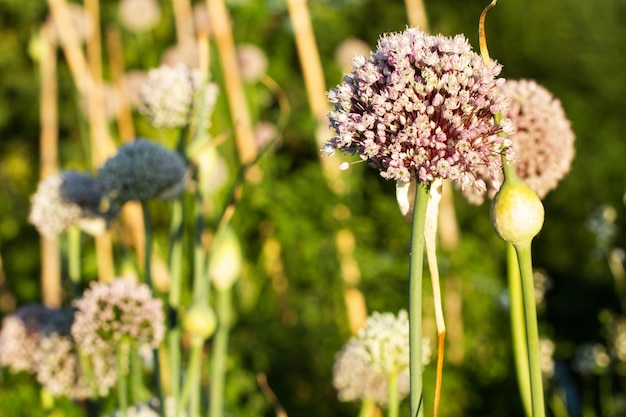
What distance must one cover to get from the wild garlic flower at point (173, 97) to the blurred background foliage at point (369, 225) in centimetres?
102

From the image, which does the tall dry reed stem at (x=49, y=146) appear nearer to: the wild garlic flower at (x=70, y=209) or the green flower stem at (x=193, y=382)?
the wild garlic flower at (x=70, y=209)

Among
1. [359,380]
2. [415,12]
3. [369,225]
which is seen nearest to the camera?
[359,380]

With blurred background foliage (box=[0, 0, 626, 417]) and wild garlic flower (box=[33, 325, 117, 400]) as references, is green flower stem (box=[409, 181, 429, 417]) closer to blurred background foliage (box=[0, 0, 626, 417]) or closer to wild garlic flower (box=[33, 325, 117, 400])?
wild garlic flower (box=[33, 325, 117, 400])

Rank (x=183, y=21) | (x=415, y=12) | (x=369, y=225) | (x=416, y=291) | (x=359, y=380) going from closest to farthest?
1. (x=416, y=291)
2. (x=359, y=380)
3. (x=369, y=225)
4. (x=415, y=12)
5. (x=183, y=21)

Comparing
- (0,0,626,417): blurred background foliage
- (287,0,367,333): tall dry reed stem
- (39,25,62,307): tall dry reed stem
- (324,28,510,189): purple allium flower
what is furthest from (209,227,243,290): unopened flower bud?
(39,25,62,307): tall dry reed stem

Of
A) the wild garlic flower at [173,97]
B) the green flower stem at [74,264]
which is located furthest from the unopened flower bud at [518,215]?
the green flower stem at [74,264]

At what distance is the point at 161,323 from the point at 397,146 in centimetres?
54

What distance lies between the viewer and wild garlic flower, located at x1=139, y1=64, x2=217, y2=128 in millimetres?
1406

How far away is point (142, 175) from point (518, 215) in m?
0.68

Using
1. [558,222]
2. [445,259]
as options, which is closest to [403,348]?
[445,259]

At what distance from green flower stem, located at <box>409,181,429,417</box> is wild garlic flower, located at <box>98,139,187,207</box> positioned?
61cm

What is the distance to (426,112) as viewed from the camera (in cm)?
75

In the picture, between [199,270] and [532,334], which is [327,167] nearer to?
[199,270]

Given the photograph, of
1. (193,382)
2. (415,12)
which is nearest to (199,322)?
(193,382)
